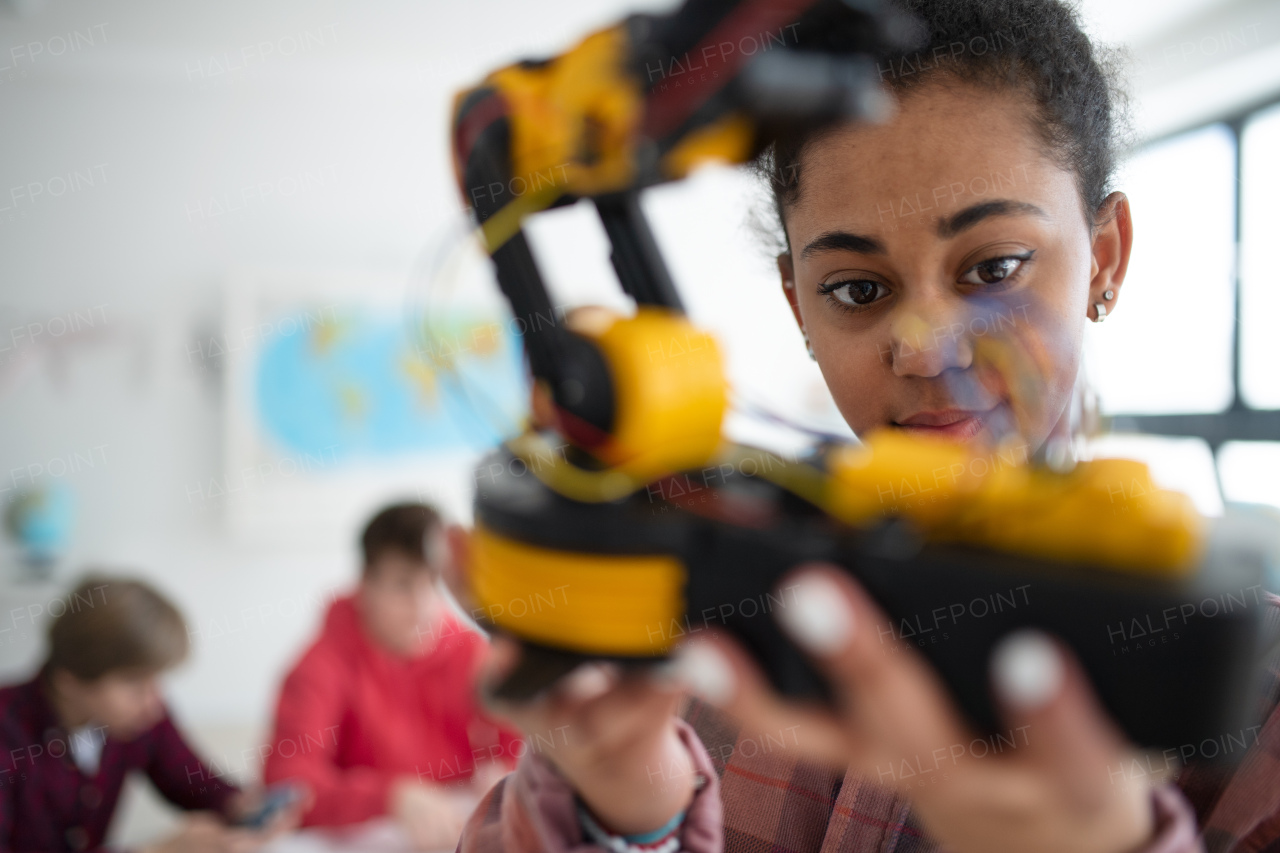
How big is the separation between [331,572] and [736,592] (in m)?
2.68

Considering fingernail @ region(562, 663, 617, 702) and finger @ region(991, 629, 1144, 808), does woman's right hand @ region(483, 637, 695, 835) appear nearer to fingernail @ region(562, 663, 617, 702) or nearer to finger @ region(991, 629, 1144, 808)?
fingernail @ region(562, 663, 617, 702)

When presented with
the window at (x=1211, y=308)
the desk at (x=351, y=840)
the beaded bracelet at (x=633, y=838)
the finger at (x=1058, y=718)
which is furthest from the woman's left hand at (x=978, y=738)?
the window at (x=1211, y=308)

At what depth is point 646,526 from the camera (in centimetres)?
37

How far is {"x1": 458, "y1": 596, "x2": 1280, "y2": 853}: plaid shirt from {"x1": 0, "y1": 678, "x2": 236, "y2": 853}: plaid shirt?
1.32 m

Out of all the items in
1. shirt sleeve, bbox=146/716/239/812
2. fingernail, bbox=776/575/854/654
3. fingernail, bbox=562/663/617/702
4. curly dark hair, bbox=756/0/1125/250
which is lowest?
shirt sleeve, bbox=146/716/239/812

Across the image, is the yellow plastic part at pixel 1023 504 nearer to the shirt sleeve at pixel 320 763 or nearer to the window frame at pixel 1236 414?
the shirt sleeve at pixel 320 763

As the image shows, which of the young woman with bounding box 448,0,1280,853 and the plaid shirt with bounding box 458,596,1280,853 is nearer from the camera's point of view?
the young woman with bounding box 448,0,1280,853

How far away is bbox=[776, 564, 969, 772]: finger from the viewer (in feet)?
1.00

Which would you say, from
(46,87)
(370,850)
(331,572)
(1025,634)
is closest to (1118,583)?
(1025,634)

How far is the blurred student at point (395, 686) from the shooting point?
5.51ft

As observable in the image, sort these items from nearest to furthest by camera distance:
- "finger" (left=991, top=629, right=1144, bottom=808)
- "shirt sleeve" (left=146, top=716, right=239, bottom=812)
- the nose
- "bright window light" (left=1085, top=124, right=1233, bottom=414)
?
"finger" (left=991, top=629, right=1144, bottom=808), the nose, "shirt sleeve" (left=146, top=716, right=239, bottom=812), "bright window light" (left=1085, top=124, right=1233, bottom=414)

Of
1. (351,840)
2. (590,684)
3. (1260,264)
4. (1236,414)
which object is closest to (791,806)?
(590,684)

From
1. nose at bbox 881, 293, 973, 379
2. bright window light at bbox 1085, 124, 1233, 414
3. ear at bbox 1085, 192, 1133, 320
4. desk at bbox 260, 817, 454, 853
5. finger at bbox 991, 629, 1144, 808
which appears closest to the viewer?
finger at bbox 991, 629, 1144, 808

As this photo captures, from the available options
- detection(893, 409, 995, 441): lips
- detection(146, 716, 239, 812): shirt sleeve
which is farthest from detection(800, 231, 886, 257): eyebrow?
detection(146, 716, 239, 812): shirt sleeve
